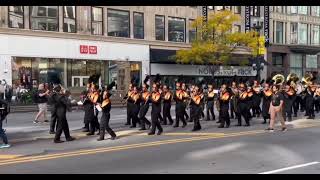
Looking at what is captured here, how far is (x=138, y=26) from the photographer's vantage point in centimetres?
4234

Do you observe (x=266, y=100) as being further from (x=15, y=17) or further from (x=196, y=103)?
(x=15, y=17)

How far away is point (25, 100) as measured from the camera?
32.0 m

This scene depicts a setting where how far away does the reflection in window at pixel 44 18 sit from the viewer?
117ft

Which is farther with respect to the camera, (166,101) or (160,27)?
(160,27)

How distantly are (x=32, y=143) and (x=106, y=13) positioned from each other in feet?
87.9

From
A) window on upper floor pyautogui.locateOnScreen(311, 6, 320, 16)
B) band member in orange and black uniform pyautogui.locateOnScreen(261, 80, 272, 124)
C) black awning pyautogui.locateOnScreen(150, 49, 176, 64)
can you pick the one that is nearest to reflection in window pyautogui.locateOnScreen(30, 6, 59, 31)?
black awning pyautogui.locateOnScreen(150, 49, 176, 64)

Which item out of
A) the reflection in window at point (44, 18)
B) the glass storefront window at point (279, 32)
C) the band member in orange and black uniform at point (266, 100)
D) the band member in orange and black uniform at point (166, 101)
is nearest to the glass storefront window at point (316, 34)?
the glass storefront window at point (279, 32)

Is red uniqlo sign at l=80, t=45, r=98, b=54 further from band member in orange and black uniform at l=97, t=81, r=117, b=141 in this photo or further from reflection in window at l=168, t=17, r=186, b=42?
band member in orange and black uniform at l=97, t=81, r=117, b=141

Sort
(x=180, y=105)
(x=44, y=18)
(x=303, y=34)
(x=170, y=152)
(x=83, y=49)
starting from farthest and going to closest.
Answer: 1. (x=303, y=34)
2. (x=83, y=49)
3. (x=44, y=18)
4. (x=180, y=105)
5. (x=170, y=152)

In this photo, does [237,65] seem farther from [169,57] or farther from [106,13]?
[106,13]

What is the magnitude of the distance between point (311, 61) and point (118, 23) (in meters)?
27.7

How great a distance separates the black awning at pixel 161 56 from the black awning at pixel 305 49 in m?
17.7

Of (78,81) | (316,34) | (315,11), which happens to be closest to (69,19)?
(78,81)
